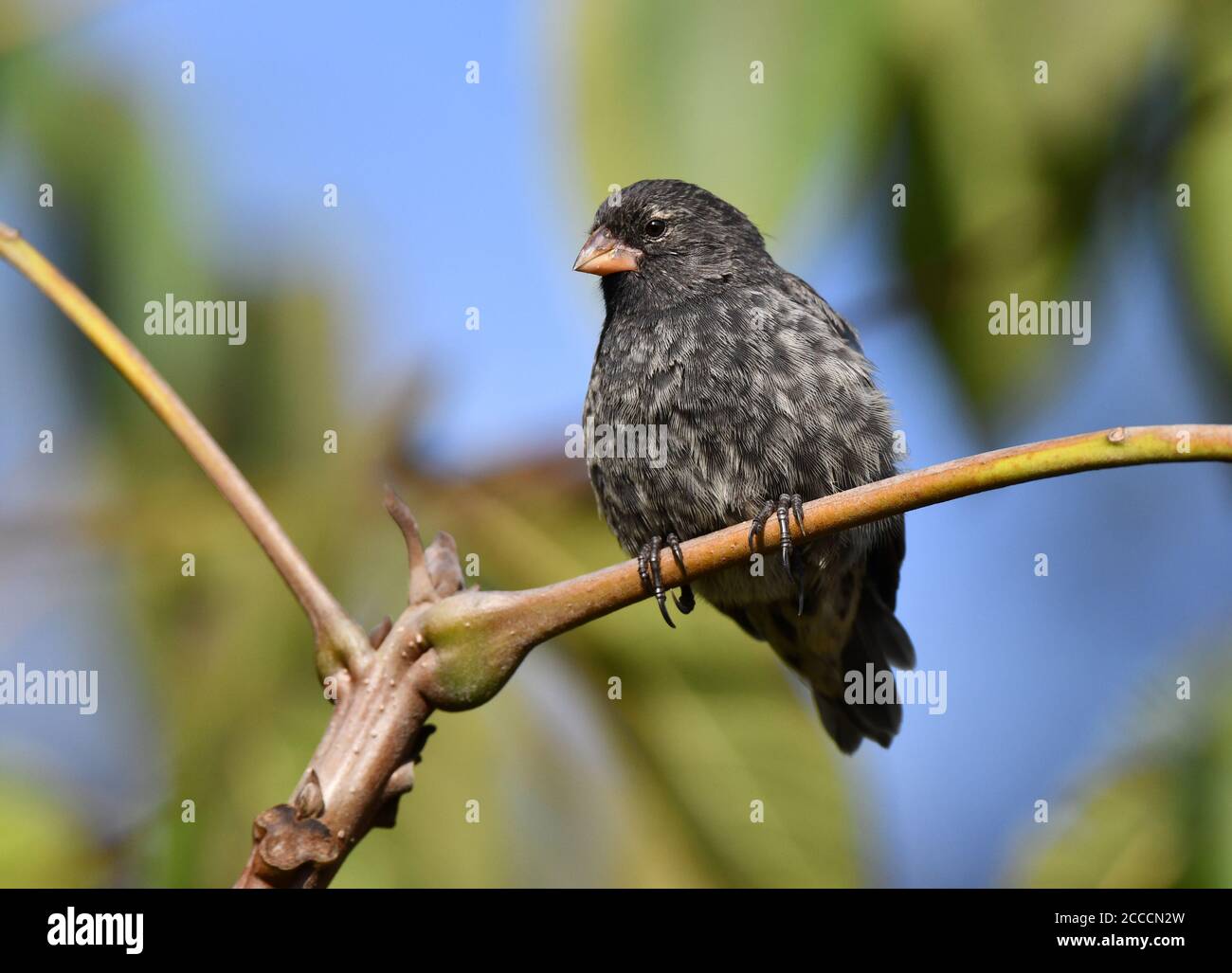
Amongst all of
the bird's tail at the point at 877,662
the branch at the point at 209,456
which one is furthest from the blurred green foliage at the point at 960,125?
the bird's tail at the point at 877,662

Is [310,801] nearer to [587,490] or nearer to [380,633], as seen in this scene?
[380,633]

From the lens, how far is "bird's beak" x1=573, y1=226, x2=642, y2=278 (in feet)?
13.5

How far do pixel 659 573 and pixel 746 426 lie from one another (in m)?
0.97

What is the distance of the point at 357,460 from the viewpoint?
282 cm

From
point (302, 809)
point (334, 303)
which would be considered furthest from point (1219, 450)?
point (334, 303)

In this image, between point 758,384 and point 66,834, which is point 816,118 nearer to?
point 758,384

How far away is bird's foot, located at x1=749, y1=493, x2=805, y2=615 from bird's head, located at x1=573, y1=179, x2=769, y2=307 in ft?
3.22

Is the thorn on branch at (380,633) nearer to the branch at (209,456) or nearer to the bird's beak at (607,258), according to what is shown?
the branch at (209,456)

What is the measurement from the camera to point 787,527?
3.23 meters

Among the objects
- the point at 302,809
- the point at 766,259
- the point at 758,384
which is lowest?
the point at 302,809

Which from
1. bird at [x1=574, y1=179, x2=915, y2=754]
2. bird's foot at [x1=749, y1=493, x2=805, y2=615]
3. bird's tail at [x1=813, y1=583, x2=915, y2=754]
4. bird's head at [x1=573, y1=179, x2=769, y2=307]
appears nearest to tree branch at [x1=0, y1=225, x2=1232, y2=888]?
bird's foot at [x1=749, y1=493, x2=805, y2=615]

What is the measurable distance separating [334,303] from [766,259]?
5.55ft

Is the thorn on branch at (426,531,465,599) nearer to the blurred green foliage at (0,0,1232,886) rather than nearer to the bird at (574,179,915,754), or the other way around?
the blurred green foliage at (0,0,1232,886)

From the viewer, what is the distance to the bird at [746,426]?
138 inches
